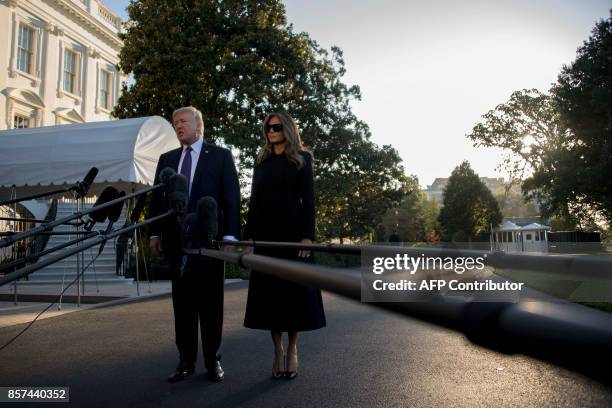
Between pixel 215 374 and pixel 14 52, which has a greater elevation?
pixel 14 52

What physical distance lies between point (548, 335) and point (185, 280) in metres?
3.57

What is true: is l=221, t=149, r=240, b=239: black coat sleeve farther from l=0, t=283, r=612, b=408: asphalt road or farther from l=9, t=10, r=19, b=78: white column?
l=9, t=10, r=19, b=78: white column

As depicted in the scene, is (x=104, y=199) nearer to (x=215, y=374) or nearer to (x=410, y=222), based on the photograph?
(x=215, y=374)

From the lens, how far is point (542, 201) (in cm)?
4034

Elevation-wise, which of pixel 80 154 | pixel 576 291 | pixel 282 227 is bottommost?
pixel 576 291

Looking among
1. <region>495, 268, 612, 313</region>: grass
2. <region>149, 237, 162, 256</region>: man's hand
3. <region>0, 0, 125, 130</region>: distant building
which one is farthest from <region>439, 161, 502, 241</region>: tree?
<region>149, 237, 162, 256</region>: man's hand

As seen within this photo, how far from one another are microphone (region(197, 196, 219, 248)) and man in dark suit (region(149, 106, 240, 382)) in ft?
2.98

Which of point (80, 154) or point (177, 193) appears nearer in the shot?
point (177, 193)

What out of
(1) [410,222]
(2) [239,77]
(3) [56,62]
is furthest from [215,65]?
(1) [410,222]

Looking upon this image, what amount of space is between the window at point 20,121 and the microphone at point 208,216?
27132mm

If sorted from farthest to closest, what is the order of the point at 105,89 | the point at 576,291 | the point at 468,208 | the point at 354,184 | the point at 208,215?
the point at 468,208 → the point at 105,89 → the point at 354,184 → the point at 576,291 → the point at 208,215

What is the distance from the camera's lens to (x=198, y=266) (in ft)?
12.8

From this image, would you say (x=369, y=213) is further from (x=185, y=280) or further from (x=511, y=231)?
(x=511, y=231)

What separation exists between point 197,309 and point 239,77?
18.6 m
